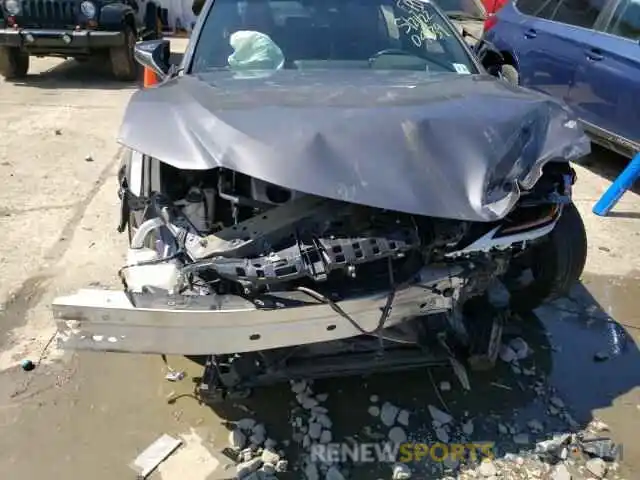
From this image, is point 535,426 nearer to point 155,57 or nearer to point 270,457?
point 270,457

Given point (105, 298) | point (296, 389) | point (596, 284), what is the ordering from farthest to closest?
point (596, 284) → point (296, 389) → point (105, 298)

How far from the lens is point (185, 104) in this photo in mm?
2557

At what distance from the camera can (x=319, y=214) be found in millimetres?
2352

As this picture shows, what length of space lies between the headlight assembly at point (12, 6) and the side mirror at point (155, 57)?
16.8 ft

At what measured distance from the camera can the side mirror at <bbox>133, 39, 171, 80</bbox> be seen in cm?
357

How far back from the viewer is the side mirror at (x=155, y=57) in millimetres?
3572

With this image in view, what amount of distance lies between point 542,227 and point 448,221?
459mm

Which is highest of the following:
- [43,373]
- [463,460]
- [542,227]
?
[542,227]

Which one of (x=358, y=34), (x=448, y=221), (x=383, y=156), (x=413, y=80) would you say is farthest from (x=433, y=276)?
(x=358, y=34)

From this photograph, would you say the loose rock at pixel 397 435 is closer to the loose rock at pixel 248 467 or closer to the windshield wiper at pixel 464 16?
the loose rock at pixel 248 467

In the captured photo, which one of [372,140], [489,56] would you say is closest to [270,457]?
[372,140]

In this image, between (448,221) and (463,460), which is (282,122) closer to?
(448,221)

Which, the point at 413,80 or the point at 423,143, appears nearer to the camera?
the point at 423,143

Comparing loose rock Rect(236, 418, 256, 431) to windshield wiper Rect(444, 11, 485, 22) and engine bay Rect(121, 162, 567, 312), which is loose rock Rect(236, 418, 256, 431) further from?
windshield wiper Rect(444, 11, 485, 22)
